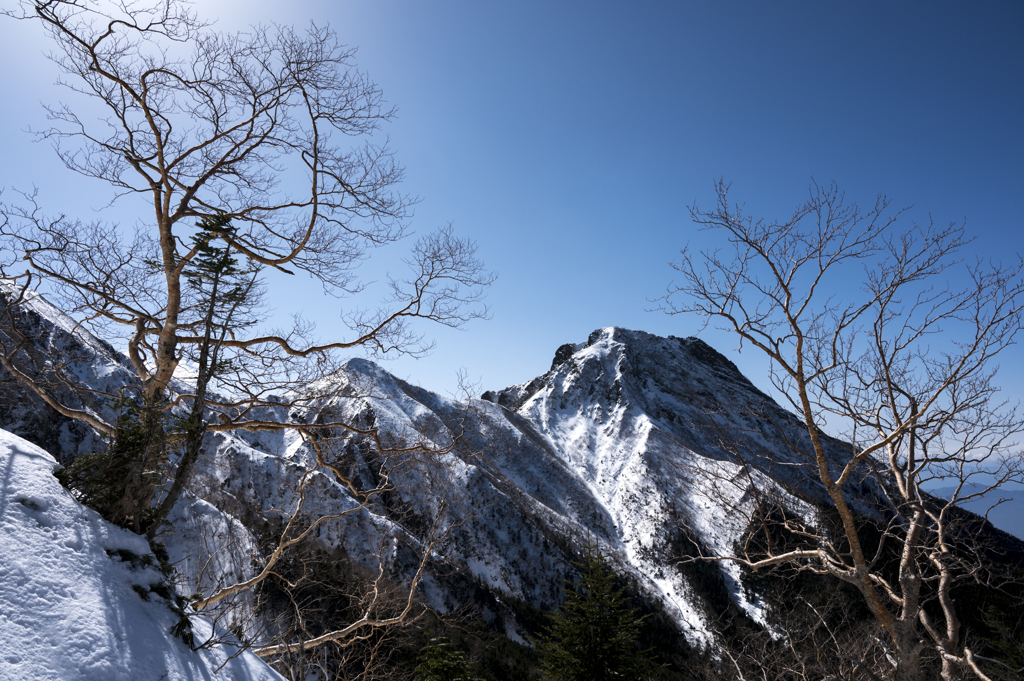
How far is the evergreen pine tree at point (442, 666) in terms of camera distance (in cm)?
1360

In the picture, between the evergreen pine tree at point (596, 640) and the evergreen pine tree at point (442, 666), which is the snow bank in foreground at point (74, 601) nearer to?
the evergreen pine tree at point (442, 666)

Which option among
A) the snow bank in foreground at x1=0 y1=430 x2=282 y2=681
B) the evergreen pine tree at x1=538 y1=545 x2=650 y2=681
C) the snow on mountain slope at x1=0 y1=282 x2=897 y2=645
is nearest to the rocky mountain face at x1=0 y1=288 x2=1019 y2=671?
the snow on mountain slope at x1=0 y1=282 x2=897 y2=645

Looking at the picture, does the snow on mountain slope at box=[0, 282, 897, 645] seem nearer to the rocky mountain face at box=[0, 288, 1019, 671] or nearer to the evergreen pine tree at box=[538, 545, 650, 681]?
the rocky mountain face at box=[0, 288, 1019, 671]

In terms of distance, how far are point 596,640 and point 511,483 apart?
72174 millimetres

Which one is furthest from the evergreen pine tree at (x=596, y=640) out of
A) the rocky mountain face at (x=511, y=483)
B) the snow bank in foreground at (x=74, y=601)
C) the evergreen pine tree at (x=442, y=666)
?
the snow bank in foreground at (x=74, y=601)

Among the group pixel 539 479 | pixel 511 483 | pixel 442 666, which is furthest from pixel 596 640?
pixel 539 479

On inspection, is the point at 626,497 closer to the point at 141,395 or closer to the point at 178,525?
the point at 178,525

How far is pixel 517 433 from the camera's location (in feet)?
314

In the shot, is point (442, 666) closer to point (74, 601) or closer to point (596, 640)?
point (596, 640)

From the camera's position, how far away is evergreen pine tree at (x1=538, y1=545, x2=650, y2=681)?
42.1ft

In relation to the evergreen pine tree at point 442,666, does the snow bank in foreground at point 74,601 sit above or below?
above

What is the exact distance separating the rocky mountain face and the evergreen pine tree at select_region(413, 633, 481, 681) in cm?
257

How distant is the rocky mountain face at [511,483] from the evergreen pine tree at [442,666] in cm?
257

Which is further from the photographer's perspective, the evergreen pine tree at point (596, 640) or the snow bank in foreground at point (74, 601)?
the evergreen pine tree at point (596, 640)
